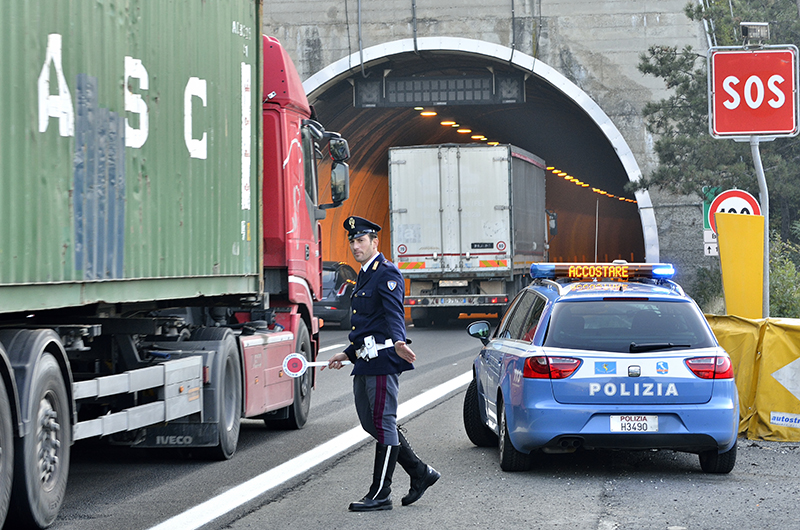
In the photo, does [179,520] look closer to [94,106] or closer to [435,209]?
[94,106]

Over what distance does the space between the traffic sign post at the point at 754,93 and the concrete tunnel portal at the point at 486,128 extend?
1886cm

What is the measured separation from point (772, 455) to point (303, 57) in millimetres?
25328

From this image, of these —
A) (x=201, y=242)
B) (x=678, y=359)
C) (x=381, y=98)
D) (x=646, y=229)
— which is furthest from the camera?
(x=381, y=98)

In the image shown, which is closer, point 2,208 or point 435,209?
point 2,208

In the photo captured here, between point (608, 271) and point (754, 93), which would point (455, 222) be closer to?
point (754, 93)

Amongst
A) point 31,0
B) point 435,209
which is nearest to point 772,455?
point 31,0

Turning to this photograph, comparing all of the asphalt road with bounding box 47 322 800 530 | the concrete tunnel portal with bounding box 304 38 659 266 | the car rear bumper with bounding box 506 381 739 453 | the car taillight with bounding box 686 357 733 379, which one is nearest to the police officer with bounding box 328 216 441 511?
the asphalt road with bounding box 47 322 800 530

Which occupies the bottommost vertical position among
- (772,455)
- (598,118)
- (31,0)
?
(772,455)

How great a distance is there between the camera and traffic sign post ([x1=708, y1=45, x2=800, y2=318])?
12.4 metres

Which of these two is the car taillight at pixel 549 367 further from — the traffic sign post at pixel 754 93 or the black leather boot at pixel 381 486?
the traffic sign post at pixel 754 93

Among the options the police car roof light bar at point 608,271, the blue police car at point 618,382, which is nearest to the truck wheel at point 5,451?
the blue police car at point 618,382

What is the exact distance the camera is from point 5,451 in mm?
6152

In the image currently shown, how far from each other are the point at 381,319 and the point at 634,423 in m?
1.96

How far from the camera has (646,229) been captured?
31.5 metres
